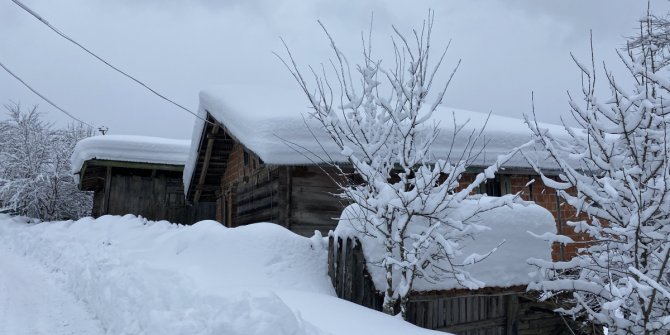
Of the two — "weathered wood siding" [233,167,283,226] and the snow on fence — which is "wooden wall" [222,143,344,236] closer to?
"weathered wood siding" [233,167,283,226]

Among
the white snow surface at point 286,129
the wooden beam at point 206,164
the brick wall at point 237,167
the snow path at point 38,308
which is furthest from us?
the wooden beam at point 206,164

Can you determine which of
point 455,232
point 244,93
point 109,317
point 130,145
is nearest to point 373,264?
point 455,232

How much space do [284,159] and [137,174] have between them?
13.1m

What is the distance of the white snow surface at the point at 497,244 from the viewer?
5648 millimetres

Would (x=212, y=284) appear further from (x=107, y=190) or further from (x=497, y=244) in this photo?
(x=107, y=190)

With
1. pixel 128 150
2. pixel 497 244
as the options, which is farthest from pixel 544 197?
pixel 128 150

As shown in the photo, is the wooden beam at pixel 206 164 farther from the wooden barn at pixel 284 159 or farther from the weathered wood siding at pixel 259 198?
the weathered wood siding at pixel 259 198

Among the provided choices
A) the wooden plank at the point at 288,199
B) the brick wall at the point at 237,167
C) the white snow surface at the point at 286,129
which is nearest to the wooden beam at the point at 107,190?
the brick wall at the point at 237,167

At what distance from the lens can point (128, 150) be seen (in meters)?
17.8

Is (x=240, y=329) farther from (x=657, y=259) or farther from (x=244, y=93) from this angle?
(x=244, y=93)

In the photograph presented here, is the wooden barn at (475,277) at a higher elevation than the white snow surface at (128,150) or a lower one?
lower

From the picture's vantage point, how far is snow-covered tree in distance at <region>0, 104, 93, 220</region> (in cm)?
2330

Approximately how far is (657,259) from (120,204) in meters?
18.0

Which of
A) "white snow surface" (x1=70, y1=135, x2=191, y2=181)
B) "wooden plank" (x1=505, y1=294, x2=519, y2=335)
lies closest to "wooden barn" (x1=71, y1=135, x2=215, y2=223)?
"white snow surface" (x1=70, y1=135, x2=191, y2=181)
